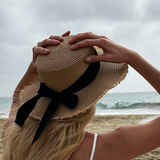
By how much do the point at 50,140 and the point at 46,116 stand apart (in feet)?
0.52

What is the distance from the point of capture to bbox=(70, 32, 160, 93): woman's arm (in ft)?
3.94

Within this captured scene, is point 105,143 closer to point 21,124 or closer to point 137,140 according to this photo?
point 137,140

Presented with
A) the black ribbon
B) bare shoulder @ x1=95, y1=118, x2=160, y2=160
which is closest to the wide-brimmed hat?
the black ribbon

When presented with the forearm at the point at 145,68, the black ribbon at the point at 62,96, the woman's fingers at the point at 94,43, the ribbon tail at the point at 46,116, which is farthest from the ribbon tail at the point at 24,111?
the forearm at the point at 145,68

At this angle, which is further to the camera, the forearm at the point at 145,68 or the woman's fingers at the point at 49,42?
the woman's fingers at the point at 49,42

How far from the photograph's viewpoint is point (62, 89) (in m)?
1.34

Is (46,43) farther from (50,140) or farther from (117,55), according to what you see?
Result: (50,140)

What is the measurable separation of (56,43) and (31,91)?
0.53m

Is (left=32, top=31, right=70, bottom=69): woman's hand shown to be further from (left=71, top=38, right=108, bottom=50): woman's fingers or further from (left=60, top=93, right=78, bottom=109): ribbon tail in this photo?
(left=60, top=93, right=78, bottom=109): ribbon tail

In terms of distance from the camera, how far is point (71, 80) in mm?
1285

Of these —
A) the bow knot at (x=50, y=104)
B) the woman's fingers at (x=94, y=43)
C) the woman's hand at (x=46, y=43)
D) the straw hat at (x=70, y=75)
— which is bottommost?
the bow knot at (x=50, y=104)

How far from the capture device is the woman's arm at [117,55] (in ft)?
3.94

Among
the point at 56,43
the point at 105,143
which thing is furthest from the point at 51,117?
the point at 56,43

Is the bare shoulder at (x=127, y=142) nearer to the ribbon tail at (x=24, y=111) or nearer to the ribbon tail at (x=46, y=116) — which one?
the ribbon tail at (x=46, y=116)
